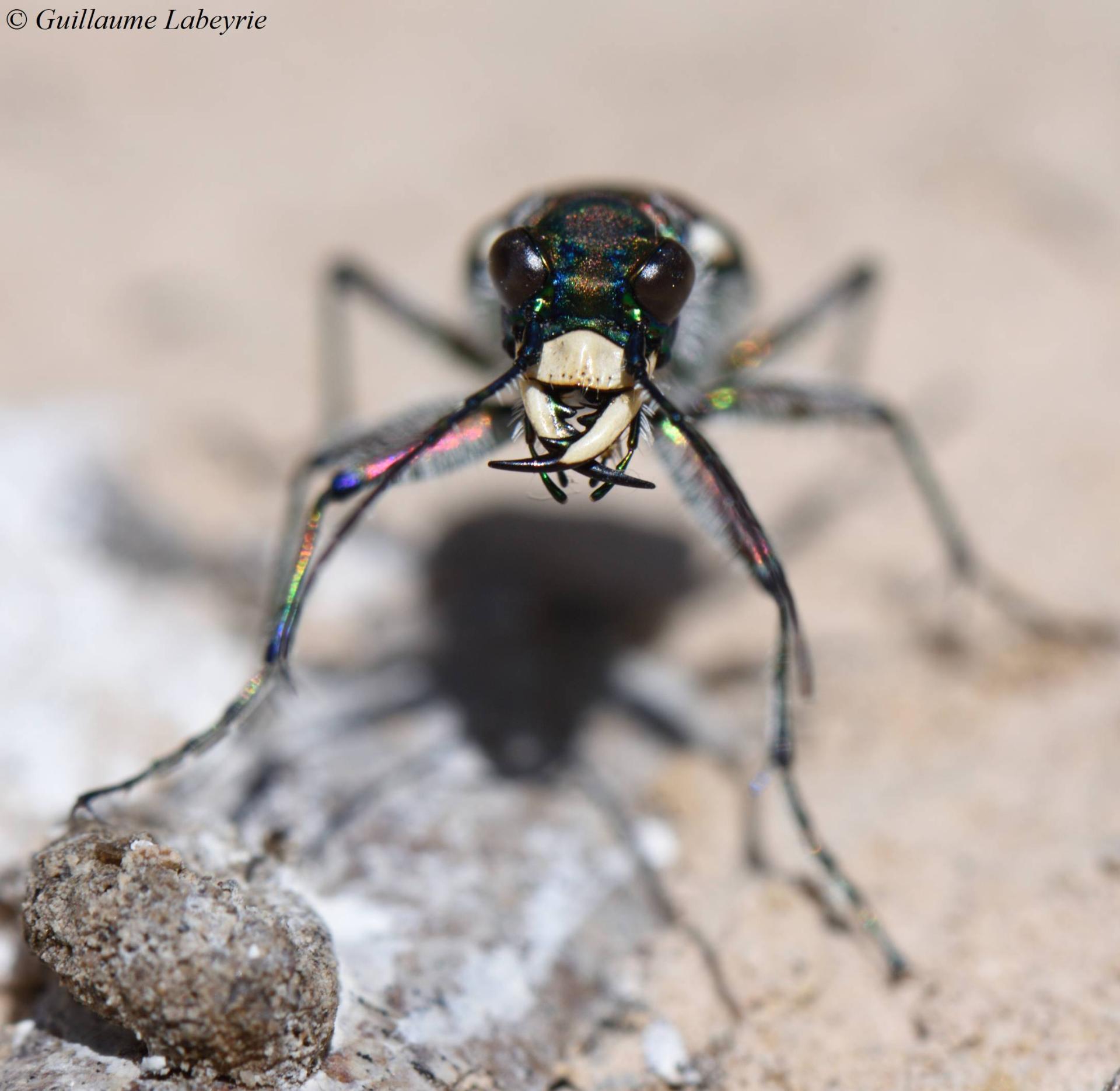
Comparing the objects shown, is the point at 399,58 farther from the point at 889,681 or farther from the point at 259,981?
the point at 259,981

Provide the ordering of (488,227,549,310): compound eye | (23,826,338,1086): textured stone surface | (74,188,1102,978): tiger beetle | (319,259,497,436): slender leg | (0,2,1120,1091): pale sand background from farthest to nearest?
(319,259,497,436): slender leg, (0,2,1120,1091): pale sand background, (488,227,549,310): compound eye, (74,188,1102,978): tiger beetle, (23,826,338,1086): textured stone surface

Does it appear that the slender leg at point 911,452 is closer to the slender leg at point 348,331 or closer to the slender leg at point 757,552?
the slender leg at point 757,552

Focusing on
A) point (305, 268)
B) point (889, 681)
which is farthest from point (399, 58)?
point (889, 681)

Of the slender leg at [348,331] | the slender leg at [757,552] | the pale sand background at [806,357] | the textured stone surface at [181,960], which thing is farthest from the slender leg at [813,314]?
the textured stone surface at [181,960]

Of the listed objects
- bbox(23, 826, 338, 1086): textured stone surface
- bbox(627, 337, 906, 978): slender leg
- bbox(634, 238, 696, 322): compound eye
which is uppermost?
bbox(634, 238, 696, 322): compound eye

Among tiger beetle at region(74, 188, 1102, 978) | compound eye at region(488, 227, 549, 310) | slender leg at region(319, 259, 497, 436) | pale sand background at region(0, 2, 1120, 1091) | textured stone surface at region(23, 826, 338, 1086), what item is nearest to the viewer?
textured stone surface at region(23, 826, 338, 1086)

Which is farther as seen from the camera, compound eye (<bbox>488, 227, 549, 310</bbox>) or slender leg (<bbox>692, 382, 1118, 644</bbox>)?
slender leg (<bbox>692, 382, 1118, 644</bbox>)

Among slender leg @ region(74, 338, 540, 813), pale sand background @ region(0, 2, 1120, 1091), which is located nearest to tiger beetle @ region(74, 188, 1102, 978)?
slender leg @ region(74, 338, 540, 813)

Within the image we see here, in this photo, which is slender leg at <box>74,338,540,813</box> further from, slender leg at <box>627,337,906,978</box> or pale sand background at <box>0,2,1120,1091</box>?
pale sand background at <box>0,2,1120,1091</box>

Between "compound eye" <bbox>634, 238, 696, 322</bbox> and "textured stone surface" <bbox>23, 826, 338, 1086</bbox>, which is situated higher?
"compound eye" <bbox>634, 238, 696, 322</bbox>
